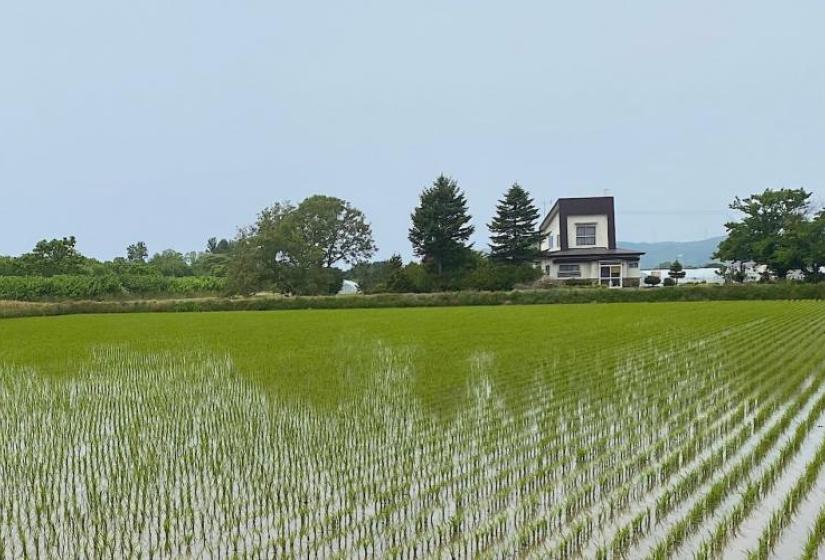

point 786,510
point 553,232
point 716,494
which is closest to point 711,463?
point 716,494

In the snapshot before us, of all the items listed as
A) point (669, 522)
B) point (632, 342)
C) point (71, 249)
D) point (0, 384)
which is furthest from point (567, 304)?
point (71, 249)

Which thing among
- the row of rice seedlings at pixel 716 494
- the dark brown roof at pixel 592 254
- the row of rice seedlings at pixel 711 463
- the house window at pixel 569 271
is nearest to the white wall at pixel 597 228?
the dark brown roof at pixel 592 254

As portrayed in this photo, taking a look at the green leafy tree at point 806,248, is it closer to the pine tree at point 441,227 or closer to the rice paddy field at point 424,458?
the pine tree at point 441,227

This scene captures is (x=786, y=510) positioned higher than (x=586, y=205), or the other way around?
(x=586, y=205)

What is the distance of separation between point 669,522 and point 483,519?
956 mm

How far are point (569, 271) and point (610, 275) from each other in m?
2.28

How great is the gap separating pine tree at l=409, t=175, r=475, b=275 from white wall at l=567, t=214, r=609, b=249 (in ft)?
19.4

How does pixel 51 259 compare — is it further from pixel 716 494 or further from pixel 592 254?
pixel 716 494

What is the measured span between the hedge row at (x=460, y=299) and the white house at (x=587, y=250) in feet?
21.3

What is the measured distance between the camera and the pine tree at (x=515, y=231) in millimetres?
37531

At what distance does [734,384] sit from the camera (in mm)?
7406

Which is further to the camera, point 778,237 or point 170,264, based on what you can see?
point 170,264

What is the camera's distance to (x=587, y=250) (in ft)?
125

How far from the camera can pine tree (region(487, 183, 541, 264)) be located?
37531 mm
